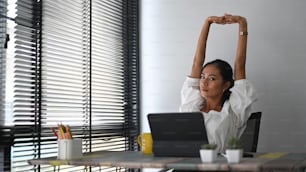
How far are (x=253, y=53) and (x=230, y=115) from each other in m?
0.62

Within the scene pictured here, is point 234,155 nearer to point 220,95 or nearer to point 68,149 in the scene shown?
point 68,149

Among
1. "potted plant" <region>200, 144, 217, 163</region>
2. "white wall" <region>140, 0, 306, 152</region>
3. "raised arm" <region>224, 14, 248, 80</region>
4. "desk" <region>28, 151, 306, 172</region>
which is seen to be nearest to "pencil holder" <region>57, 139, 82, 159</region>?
"desk" <region>28, 151, 306, 172</region>

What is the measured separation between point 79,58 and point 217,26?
80cm

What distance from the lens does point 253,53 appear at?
245 centimetres

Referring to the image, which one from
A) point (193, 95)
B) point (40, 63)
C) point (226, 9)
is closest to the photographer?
point (40, 63)

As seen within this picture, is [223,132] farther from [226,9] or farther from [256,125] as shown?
[226,9]

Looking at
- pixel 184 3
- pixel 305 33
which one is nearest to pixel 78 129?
pixel 184 3

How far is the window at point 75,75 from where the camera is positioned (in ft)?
5.75

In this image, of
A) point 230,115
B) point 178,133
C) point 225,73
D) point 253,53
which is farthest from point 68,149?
point 253,53

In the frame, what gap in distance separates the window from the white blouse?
507 mm

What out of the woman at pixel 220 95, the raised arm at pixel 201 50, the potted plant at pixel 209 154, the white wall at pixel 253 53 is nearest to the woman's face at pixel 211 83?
the woman at pixel 220 95

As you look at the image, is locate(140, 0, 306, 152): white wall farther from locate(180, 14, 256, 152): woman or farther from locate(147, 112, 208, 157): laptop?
locate(147, 112, 208, 157): laptop

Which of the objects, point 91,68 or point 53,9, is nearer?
point 53,9

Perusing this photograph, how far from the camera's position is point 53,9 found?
196cm
